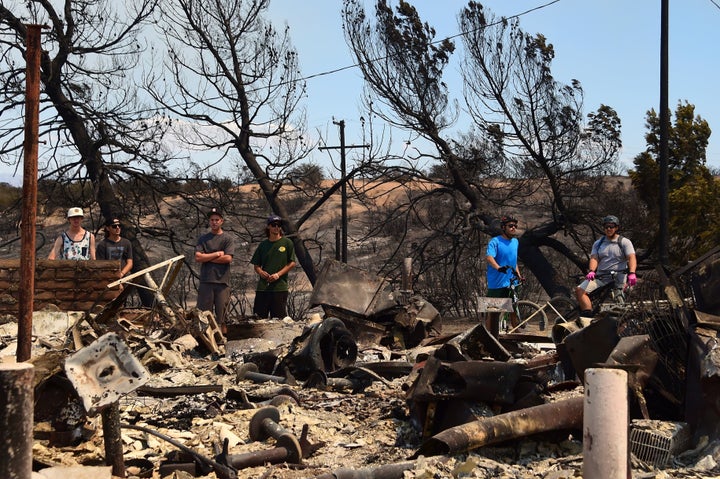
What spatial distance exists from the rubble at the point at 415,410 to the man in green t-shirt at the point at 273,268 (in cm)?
264

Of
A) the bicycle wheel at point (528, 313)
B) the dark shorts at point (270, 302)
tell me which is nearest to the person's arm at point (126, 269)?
the dark shorts at point (270, 302)

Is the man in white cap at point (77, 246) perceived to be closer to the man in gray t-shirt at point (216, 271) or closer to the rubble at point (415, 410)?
the man in gray t-shirt at point (216, 271)

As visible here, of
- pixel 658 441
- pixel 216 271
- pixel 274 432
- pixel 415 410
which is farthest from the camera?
pixel 216 271

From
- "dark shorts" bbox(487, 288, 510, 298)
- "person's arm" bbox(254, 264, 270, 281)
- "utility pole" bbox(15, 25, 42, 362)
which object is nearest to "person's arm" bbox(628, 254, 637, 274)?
"dark shorts" bbox(487, 288, 510, 298)

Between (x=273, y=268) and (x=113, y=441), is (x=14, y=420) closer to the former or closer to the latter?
(x=113, y=441)

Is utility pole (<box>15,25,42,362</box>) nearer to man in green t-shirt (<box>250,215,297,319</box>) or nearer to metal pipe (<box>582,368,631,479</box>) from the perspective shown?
metal pipe (<box>582,368,631,479</box>)

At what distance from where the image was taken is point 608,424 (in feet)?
14.4

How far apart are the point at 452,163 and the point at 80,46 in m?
8.95

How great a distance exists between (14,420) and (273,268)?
7.51 metres

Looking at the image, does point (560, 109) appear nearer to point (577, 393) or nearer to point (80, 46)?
point (80, 46)

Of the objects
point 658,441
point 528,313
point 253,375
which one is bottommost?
point 658,441

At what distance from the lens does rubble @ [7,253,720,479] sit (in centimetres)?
549

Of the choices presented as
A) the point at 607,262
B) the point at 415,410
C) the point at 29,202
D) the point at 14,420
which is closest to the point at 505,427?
the point at 415,410

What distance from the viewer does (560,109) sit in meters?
20.8
